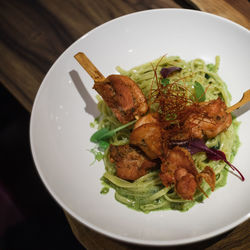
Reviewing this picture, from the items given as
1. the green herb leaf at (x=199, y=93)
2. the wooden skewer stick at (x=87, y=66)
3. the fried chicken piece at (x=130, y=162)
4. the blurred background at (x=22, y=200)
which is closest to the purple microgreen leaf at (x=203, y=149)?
the fried chicken piece at (x=130, y=162)

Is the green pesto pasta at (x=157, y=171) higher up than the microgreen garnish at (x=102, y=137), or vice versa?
the microgreen garnish at (x=102, y=137)

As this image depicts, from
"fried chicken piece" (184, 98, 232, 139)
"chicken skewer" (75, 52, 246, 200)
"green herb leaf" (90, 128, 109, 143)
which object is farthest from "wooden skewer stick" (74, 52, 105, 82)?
"fried chicken piece" (184, 98, 232, 139)

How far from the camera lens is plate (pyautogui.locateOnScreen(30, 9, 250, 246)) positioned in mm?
2730

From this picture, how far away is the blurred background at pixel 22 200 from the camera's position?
4.28m

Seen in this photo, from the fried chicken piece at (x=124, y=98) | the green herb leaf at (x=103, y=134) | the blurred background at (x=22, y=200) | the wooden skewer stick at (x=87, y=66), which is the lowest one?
the blurred background at (x=22, y=200)

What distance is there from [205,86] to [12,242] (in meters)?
3.47

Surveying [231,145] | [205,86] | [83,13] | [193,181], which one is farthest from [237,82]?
[83,13]

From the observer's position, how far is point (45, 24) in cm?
473

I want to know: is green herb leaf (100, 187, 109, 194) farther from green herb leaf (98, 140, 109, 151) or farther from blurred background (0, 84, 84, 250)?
blurred background (0, 84, 84, 250)

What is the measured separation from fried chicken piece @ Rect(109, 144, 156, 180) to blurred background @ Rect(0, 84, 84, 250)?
68.7 inches

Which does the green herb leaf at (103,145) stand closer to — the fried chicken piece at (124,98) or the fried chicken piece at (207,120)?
the fried chicken piece at (124,98)

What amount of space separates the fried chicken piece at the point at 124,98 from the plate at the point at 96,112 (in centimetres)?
52

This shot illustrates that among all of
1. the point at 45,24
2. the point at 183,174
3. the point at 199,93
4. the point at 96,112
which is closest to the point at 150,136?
the point at 183,174

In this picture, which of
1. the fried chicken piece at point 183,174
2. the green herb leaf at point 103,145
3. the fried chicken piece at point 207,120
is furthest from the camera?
the green herb leaf at point 103,145
